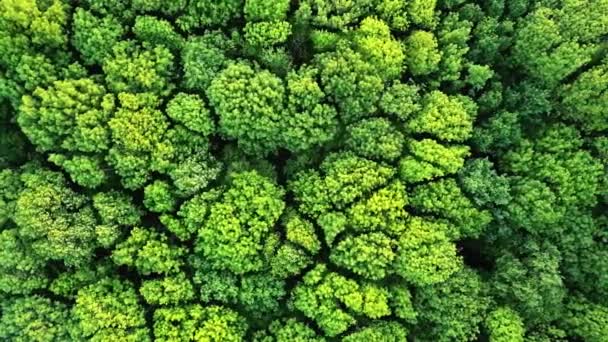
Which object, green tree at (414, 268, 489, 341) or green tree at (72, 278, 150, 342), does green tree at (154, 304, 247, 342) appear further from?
green tree at (414, 268, 489, 341)

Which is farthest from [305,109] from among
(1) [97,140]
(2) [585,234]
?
(2) [585,234]

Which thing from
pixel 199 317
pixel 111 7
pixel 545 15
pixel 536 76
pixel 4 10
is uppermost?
pixel 545 15

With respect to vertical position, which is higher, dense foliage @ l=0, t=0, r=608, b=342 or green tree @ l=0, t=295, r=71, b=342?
dense foliage @ l=0, t=0, r=608, b=342

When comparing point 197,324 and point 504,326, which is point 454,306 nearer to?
point 504,326

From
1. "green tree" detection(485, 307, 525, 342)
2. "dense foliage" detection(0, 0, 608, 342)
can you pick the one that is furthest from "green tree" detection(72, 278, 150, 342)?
"green tree" detection(485, 307, 525, 342)

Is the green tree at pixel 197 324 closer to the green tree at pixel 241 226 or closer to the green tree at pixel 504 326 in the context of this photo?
the green tree at pixel 241 226

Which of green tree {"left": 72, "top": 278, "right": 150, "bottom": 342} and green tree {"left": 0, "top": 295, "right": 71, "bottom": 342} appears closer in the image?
green tree {"left": 72, "top": 278, "right": 150, "bottom": 342}

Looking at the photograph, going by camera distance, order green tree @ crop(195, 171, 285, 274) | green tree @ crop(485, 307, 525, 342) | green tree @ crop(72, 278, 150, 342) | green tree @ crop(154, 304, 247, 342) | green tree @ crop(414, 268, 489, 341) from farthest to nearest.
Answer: green tree @ crop(414, 268, 489, 341), green tree @ crop(485, 307, 525, 342), green tree @ crop(195, 171, 285, 274), green tree @ crop(154, 304, 247, 342), green tree @ crop(72, 278, 150, 342)

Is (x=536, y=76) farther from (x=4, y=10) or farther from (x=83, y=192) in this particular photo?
(x=4, y=10)
